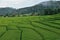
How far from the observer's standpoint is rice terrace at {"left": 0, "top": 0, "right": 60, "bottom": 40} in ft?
5.46

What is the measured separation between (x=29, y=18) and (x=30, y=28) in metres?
0.14

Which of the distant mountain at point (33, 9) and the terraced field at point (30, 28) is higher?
the distant mountain at point (33, 9)

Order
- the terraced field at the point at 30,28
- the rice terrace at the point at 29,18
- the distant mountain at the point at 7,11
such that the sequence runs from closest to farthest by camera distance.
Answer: the terraced field at the point at 30,28 < the rice terrace at the point at 29,18 < the distant mountain at the point at 7,11

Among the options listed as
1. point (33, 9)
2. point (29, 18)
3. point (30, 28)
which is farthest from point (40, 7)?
point (30, 28)

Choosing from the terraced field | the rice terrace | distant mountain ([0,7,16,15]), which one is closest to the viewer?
the terraced field

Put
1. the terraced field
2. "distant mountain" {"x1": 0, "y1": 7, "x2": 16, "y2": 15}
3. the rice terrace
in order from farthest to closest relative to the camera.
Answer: "distant mountain" {"x1": 0, "y1": 7, "x2": 16, "y2": 15}, the rice terrace, the terraced field

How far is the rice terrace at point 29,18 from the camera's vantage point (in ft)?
5.46

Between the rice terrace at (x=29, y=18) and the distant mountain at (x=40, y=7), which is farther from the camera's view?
the distant mountain at (x=40, y=7)

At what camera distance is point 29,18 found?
1.79 m

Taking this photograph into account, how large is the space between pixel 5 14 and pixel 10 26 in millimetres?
181

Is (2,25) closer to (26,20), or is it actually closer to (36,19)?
(26,20)

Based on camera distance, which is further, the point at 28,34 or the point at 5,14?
the point at 5,14

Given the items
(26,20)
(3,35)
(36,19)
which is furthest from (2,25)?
(36,19)

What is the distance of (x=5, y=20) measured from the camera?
70.3 inches
